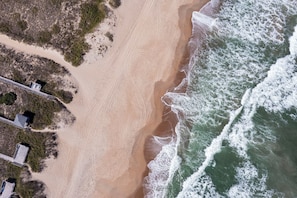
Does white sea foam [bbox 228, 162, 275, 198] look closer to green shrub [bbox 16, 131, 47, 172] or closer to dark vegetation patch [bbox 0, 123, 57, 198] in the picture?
dark vegetation patch [bbox 0, 123, 57, 198]

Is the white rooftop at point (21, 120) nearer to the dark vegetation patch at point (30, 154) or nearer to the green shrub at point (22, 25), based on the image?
the dark vegetation patch at point (30, 154)

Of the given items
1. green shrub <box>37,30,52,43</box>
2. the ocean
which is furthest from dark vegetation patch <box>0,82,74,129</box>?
the ocean

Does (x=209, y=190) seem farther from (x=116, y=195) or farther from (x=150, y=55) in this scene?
(x=150, y=55)

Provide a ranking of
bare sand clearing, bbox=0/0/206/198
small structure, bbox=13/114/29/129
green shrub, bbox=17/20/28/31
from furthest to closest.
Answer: green shrub, bbox=17/20/28/31
bare sand clearing, bbox=0/0/206/198
small structure, bbox=13/114/29/129

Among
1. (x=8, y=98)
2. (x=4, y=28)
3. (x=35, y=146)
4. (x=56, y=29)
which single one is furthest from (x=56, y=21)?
(x=35, y=146)

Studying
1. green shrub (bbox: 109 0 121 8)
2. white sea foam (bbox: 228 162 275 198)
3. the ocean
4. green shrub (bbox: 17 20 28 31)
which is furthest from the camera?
green shrub (bbox: 109 0 121 8)

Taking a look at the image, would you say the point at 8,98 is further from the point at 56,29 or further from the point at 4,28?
the point at 56,29

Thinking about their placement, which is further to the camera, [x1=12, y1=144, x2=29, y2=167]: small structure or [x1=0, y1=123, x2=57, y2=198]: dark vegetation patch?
[x1=0, y1=123, x2=57, y2=198]: dark vegetation patch

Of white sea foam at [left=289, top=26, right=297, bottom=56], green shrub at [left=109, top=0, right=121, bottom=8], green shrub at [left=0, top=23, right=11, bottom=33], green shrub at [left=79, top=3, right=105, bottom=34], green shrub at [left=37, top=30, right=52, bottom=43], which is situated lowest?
green shrub at [left=0, top=23, right=11, bottom=33]
